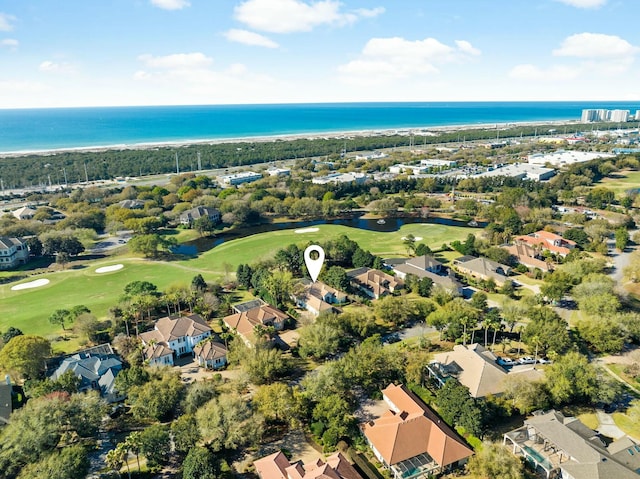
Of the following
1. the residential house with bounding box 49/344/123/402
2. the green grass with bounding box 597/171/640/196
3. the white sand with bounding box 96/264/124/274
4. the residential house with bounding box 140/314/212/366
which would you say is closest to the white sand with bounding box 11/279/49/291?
the white sand with bounding box 96/264/124/274

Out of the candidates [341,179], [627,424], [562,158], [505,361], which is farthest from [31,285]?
[562,158]

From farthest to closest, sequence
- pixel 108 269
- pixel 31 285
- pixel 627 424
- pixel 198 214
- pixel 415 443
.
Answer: pixel 198 214, pixel 108 269, pixel 31 285, pixel 627 424, pixel 415 443

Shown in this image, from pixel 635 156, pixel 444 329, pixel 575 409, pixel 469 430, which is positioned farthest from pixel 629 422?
pixel 635 156

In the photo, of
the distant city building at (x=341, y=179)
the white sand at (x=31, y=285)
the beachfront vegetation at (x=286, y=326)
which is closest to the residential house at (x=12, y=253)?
the beachfront vegetation at (x=286, y=326)

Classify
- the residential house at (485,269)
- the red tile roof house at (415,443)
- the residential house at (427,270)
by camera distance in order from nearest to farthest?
the red tile roof house at (415,443), the residential house at (427,270), the residential house at (485,269)

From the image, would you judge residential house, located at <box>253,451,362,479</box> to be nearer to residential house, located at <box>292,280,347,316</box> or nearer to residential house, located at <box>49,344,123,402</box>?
residential house, located at <box>49,344,123,402</box>

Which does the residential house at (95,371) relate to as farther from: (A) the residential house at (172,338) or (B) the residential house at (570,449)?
(B) the residential house at (570,449)

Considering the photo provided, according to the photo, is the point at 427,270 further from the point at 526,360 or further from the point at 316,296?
the point at 526,360
